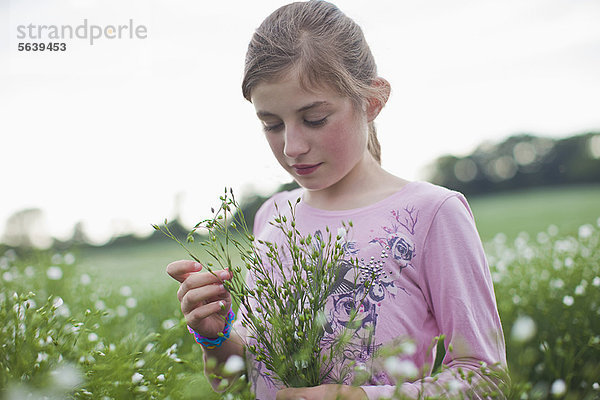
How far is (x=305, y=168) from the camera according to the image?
1.98m

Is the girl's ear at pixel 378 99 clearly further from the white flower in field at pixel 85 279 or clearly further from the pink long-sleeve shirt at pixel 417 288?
the white flower in field at pixel 85 279

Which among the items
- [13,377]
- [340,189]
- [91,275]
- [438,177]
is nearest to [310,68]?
[340,189]

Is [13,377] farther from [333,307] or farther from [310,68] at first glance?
[310,68]

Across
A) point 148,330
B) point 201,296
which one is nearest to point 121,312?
point 148,330

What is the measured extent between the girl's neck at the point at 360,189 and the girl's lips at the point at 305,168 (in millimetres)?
262

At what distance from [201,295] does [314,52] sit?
1.10 metres

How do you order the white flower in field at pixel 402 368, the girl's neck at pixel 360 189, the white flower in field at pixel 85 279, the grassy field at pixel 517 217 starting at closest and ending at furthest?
1. the white flower in field at pixel 402 368
2. the girl's neck at pixel 360 189
3. the white flower in field at pixel 85 279
4. the grassy field at pixel 517 217

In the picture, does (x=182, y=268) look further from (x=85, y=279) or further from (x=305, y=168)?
(x=85, y=279)

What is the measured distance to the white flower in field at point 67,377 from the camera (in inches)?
46.8

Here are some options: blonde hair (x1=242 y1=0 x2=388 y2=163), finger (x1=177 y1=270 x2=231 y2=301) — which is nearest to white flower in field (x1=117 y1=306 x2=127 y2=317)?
finger (x1=177 y1=270 x2=231 y2=301)

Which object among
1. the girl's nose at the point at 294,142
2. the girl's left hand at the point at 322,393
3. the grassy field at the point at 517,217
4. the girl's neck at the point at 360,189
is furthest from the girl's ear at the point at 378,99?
the grassy field at the point at 517,217

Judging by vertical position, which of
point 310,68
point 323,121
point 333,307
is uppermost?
point 310,68

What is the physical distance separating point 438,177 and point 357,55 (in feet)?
110

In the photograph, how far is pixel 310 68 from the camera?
1889mm
